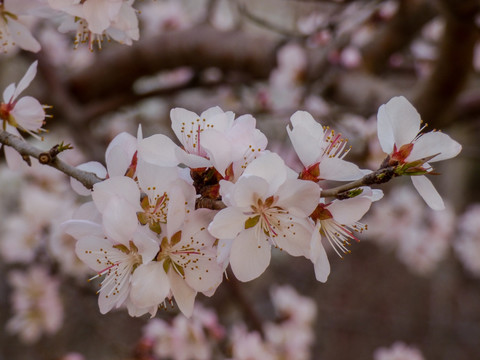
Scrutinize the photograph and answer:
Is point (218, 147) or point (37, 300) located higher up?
point (218, 147)

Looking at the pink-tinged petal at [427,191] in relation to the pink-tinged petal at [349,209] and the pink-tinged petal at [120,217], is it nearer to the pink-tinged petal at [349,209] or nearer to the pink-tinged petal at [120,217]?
the pink-tinged petal at [349,209]

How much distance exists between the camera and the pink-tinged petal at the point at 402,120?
0.54 metres

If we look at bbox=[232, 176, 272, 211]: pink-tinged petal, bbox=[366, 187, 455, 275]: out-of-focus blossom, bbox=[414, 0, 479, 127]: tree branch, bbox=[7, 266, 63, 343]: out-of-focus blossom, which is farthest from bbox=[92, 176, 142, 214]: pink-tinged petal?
bbox=[366, 187, 455, 275]: out-of-focus blossom

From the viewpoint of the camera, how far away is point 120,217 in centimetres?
51

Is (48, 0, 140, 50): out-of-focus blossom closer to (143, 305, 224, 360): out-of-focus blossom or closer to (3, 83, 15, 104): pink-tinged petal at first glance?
(3, 83, 15, 104): pink-tinged petal

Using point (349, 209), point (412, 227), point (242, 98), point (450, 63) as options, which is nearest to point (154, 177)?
point (349, 209)

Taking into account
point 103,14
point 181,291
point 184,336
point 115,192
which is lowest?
point 184,336

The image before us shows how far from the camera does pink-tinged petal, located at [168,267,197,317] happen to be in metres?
0.56

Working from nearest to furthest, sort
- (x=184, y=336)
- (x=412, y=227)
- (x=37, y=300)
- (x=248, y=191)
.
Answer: (x=248, y=191) < (x=184, y=336) < (x=37, y=300) < (x=412, y=227)

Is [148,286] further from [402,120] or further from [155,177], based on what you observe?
[402,120]

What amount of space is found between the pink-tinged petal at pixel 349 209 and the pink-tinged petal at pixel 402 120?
3.2 inches

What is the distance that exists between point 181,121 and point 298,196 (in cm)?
17

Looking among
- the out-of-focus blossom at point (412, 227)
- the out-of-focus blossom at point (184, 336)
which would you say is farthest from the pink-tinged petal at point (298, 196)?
the out-of-focus blossom at point (412, 227)

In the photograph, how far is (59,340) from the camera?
3.14 m
